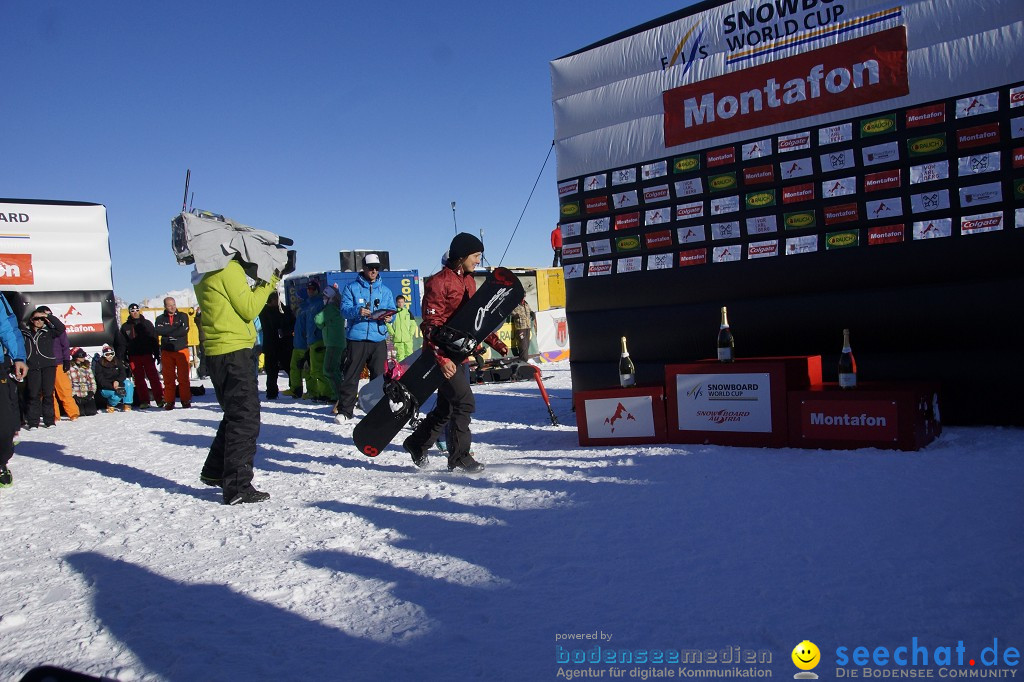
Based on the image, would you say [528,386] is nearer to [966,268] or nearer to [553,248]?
[553,248]

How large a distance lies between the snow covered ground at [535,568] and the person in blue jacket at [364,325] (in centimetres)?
266

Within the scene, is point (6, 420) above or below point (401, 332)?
below

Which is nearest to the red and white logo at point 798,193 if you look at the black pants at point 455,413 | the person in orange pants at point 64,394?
the black pants at point 455,413

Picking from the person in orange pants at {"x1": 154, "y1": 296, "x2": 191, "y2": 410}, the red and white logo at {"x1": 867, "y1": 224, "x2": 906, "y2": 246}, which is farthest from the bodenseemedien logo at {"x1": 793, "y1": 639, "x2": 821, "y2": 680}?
the person in orange pants at {"x1": 154, "y1": 296, "x2": 191, "y2": 410}

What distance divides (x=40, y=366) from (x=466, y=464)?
8344 millimetres

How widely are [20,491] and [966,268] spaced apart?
802cm

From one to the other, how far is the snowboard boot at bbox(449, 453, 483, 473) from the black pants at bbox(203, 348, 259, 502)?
4.92ft

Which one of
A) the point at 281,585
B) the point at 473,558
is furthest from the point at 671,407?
the point at 281,585

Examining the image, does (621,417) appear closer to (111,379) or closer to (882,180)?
(882,180)

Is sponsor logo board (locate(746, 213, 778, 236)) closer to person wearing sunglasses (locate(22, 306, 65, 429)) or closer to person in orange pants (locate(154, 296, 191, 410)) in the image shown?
person in orange pants (locate(154, 296, 191, 410))

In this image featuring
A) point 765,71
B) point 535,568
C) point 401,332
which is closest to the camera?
point 535,568

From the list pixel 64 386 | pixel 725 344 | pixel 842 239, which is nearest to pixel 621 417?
pixel 725 344

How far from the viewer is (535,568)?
3049 mm

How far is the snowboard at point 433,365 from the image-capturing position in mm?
5293
